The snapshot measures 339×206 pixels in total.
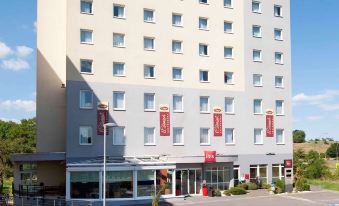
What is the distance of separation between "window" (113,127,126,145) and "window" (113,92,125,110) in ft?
6.78

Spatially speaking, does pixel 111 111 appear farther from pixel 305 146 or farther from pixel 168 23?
pixel 305 146

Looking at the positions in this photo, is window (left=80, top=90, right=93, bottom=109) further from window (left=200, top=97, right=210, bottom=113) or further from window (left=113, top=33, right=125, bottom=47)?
window (left=200, top=97, right=210, bottom=113)

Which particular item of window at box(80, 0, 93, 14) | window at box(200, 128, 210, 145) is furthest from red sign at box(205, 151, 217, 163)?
window at box(80, 0, 93, 14)

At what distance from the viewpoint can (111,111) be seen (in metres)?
44.2

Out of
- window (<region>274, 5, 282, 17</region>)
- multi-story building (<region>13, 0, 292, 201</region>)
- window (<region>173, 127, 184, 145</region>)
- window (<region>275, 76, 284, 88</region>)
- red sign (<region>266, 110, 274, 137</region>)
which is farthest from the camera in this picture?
window (<region>274, 5, 282, 17</region>)

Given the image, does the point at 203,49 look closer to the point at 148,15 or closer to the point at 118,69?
the point at 148,15

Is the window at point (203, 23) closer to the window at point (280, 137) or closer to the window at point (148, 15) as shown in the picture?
the window at point (148, 15)

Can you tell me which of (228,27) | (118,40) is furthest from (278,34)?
(118,40)

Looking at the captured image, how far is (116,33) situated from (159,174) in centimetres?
1451

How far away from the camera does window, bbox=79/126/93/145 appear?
140ft

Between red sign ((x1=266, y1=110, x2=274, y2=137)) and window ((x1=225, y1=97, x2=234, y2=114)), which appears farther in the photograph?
red sign ((x1=266, y1=110, x2=274, y2=137))

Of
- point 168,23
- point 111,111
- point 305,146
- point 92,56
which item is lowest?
point 305,146

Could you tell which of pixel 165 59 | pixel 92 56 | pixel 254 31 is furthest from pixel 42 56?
pixel 254 31

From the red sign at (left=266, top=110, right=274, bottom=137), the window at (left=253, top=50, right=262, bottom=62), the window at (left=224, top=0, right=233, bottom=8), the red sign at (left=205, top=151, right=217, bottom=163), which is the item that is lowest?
the red sign at (left=205, top=151, right=217, bottom=163)
